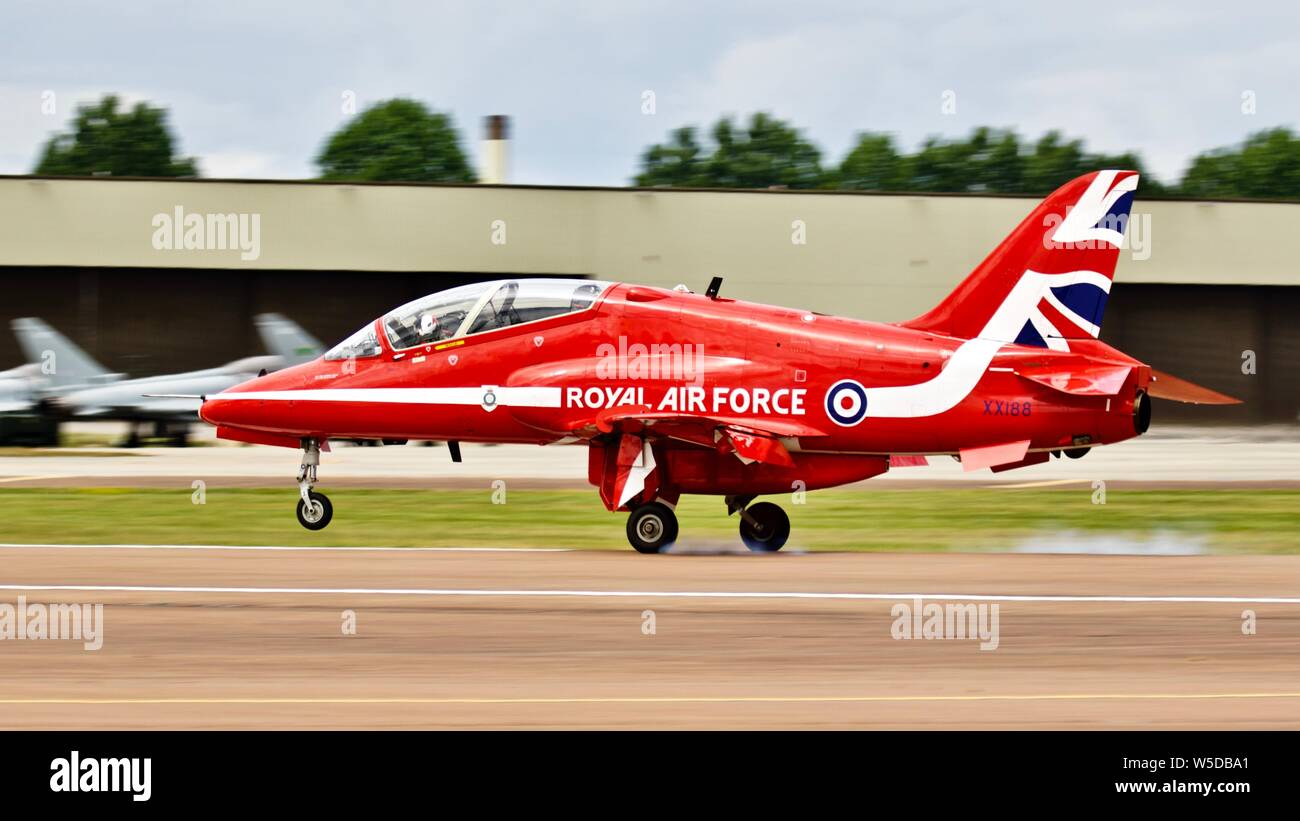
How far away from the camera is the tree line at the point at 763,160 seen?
101m

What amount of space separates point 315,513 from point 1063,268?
9348 millimetres

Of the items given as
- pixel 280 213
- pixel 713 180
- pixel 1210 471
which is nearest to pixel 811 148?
pixel 713 180

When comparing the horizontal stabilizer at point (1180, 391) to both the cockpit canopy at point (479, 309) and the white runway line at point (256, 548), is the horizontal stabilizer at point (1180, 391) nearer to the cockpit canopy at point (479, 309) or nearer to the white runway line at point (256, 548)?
the cockpit canopy at point (479, 309)

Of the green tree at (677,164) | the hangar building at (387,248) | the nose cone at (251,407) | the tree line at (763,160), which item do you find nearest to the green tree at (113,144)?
the tree line at (763,160)

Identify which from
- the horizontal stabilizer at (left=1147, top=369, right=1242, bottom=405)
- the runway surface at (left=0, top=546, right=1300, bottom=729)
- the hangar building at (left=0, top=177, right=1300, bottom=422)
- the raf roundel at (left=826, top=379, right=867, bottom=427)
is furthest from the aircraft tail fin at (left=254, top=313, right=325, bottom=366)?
the horizontal stabilizer at (left=1147, top=369, right=1242, bottom=405)

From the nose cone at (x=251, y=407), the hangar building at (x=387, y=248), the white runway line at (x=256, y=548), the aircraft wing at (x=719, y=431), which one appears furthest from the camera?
the hangar building at (x=387, y=248)

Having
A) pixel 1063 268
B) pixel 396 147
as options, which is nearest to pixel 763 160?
pixel 396 147

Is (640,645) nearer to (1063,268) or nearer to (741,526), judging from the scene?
(741,526)

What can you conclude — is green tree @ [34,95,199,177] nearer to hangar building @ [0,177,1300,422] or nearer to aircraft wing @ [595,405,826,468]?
hangar building @ [0,177,1300,422]

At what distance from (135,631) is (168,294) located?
123 feet

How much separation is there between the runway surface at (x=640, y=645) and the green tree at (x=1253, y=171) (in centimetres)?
8944

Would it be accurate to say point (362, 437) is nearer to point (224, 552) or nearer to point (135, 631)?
point (224, 552)

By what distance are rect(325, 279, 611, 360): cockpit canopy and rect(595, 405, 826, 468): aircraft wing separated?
1.58 metres

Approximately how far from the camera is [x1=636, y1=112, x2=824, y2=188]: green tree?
104275 mm
